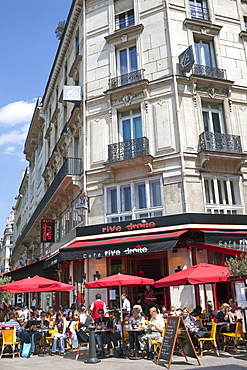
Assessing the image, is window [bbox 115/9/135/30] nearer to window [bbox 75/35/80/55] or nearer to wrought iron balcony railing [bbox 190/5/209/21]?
wrought iron balcony railing [bbox 190/5/209/21]

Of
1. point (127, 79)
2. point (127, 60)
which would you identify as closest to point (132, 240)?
point (127, 79)

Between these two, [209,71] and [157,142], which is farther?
[209,71]

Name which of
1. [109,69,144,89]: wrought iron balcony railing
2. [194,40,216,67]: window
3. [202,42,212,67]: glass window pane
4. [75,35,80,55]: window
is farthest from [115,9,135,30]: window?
[202,42,212,67]: glass window pane

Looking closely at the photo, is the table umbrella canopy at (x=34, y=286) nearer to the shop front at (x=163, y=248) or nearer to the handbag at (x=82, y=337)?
the shop front at (x=163, y=248)

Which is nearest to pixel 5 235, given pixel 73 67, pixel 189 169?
pixel 73 67

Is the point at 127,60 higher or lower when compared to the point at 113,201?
higher

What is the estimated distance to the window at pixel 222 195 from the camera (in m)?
14.5

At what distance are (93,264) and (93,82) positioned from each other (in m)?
8.61

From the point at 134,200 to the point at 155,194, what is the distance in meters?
0.91

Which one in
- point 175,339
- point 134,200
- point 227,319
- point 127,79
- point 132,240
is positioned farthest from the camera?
point 127,79

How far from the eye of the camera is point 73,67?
779 inches

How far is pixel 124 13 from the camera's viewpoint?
1792 cm

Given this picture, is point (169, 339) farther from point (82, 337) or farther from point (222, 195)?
point (222, 195)

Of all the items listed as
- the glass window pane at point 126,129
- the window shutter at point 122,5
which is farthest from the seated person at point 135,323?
the window shutter at point 122,5
